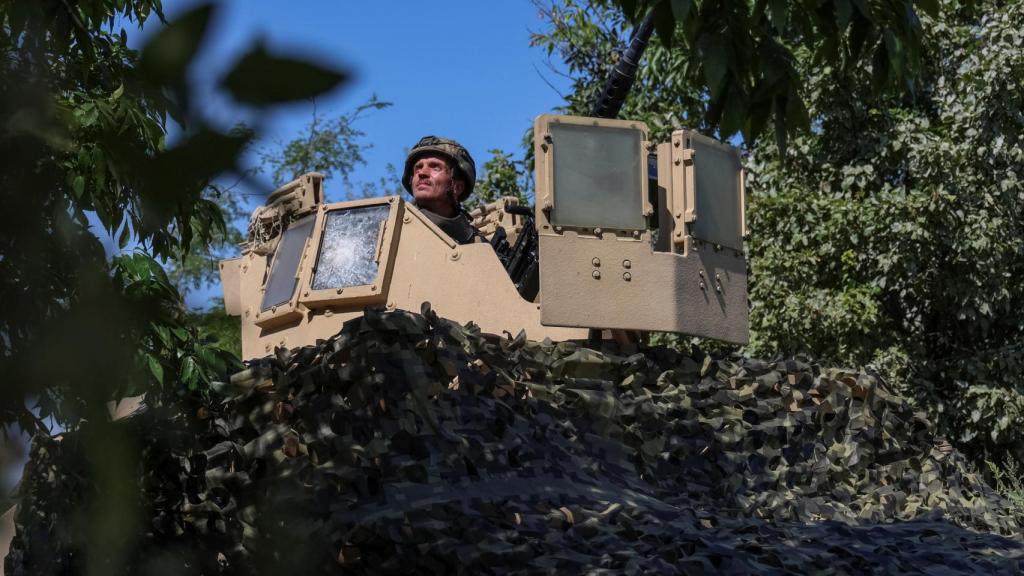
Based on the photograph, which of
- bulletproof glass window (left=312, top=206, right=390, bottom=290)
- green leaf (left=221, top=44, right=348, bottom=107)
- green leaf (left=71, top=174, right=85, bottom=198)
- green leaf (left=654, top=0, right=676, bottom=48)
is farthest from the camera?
bulletproof glass window (left=312, top=206, right=390, bottom=290)

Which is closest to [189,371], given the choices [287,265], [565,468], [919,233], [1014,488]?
[565,468]

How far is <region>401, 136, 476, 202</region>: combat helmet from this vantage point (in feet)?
24.5

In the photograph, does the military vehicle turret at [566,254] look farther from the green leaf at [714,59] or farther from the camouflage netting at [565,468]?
the green leaf at [714,59]

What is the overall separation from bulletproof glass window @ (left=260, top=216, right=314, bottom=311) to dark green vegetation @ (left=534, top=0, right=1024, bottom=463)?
17.8ft

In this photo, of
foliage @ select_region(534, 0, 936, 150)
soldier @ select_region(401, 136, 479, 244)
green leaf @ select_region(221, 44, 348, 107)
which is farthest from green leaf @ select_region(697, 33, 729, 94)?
soldier @ select_region(401, 136, 479, 244)

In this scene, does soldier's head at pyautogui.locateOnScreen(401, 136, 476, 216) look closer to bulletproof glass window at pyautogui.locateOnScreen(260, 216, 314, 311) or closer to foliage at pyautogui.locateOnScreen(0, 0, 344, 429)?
bulletproof glass window at pyautogui.locateOnScreen(260, 216, 314, 311)

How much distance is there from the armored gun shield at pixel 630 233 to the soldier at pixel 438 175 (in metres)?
1.26

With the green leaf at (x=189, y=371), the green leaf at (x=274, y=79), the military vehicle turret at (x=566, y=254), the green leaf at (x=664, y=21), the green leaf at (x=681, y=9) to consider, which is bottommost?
the green leaf at (x=189, y=371)

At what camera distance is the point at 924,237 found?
12578mm

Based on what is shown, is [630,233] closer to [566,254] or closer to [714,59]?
[566,254]

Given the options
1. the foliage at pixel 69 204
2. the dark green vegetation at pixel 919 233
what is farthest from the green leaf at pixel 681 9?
the dark green vegetation at pixel 919 233

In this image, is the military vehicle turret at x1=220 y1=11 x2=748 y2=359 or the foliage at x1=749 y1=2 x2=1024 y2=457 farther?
the foliage at x1=749 y1=2 x2=1024 y2=457

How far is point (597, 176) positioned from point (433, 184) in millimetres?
1399

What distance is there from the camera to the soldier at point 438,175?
7.44 m
